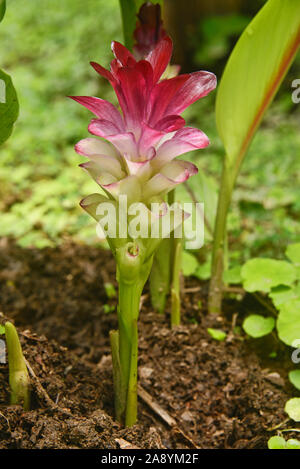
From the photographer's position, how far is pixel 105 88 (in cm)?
261

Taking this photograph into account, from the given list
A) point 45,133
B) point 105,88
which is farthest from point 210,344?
point 105,88

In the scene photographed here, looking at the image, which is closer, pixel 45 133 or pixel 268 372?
pixel 268 372

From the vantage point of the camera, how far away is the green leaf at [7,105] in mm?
719

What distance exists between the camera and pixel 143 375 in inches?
37.5

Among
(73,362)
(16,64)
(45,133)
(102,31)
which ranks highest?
(102,31)

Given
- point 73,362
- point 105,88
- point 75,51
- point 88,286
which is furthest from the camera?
point 75,51

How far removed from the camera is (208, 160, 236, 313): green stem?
3.28ft

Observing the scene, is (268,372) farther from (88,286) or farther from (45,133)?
(45,133)

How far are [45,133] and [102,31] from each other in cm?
107

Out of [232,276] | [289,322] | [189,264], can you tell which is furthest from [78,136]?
[289,322]

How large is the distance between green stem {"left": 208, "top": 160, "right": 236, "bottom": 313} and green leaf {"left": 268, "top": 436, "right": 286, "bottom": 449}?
37cm

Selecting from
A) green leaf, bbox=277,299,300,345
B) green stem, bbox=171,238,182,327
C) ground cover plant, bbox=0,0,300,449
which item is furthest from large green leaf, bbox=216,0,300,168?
green leaf, bbox=277,299,300,345

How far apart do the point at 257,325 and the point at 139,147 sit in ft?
1.80

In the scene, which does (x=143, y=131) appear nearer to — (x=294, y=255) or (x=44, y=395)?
(x=44, y=395)
